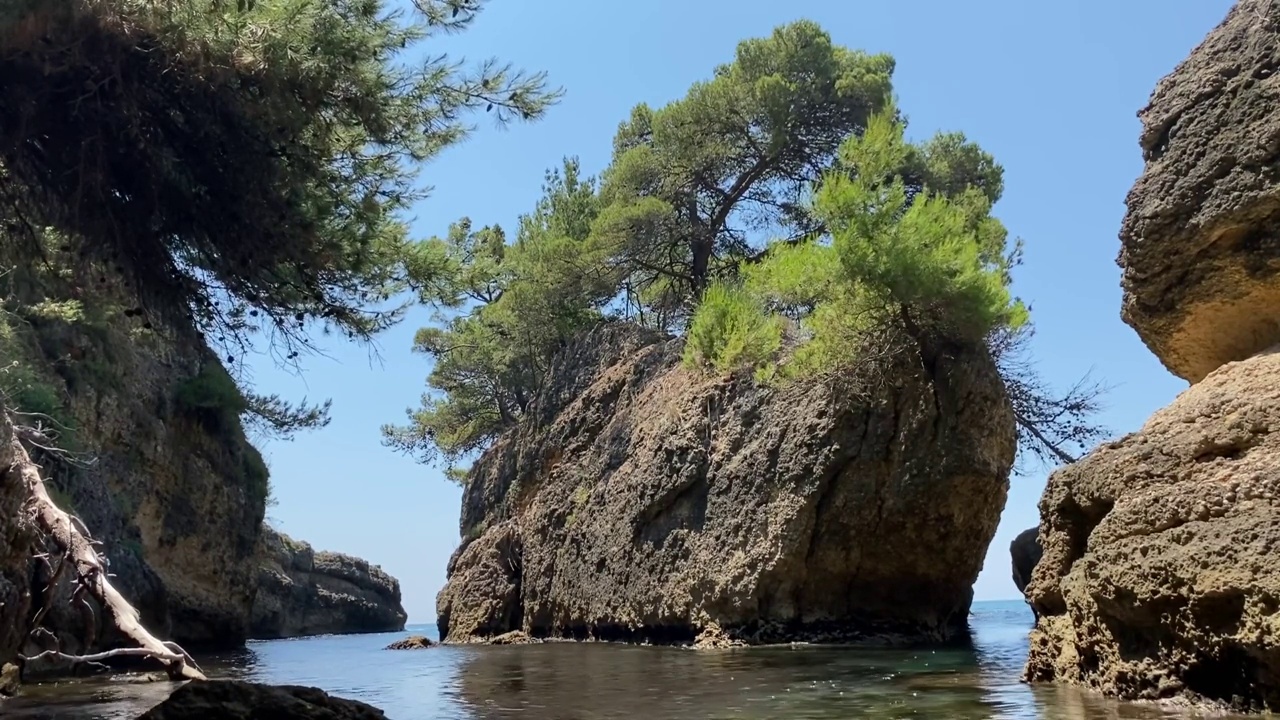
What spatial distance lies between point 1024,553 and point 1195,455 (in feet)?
47.9

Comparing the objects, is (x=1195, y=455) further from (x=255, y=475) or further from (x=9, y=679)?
(x=255, y=475)

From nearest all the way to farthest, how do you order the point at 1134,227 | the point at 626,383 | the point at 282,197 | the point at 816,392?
1. the point at 282,197
2. the point at 1134,227
3. the point at 816,392
4. the point at 626,383

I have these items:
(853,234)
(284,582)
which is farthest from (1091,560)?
(284,582)

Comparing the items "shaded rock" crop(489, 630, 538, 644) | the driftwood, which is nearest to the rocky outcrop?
"shaded rock" crop(489, 630, 538, 644)

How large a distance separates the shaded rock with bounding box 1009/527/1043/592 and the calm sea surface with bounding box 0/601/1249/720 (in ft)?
15.5

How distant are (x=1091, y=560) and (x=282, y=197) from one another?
6189 mm

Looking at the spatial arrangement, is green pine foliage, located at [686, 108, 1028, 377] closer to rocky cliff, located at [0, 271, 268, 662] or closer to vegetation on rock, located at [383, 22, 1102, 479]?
vegetation on rock, located at [383, 22, 1102, 479]

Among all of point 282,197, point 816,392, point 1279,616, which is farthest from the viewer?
point 816,392

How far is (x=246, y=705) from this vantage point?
518 centimetres

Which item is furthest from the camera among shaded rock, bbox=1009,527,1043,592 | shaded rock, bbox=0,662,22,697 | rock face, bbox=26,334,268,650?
rock face, bbox=26,334,268,650

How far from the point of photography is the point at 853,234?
14508 millimetres

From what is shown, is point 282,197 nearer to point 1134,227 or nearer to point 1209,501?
point 1209,501

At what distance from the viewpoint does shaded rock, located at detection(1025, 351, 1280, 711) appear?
19.4 ft

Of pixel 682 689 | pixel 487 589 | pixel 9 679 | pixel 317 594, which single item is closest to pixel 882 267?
pixel 682 689
